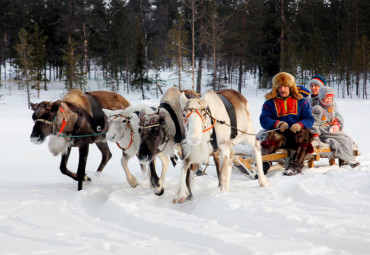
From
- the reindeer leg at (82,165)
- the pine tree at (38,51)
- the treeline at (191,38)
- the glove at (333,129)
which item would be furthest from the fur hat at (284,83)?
the pine tree at (38,51)

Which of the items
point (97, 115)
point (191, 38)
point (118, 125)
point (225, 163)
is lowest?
point (225, 163)

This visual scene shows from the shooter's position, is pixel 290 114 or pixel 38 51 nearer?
pixel 290 114

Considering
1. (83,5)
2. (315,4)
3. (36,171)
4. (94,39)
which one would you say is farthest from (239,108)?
(315,4)

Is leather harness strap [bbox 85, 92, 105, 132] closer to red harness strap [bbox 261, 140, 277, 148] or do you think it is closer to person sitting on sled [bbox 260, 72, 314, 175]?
person sitting on sled [bbox 260, 72, 314, 175]

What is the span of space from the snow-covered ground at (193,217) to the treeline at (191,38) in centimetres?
2385

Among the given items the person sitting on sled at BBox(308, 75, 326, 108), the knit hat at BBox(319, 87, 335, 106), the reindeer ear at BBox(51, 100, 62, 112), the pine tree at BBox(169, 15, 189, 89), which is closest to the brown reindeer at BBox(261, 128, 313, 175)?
the knit hat at BBox(319, 87, 335, 106)

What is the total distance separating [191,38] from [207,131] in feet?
107

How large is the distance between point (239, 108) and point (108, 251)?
3.27 meters

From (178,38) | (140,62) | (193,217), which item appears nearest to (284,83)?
(193,217)

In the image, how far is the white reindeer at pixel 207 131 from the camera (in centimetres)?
420

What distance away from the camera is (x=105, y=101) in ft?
20.4

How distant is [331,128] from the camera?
6684 millimetres

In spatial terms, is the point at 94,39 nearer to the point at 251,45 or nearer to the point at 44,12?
the point at 44,12

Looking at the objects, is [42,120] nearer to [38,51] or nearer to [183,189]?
[183,189]
